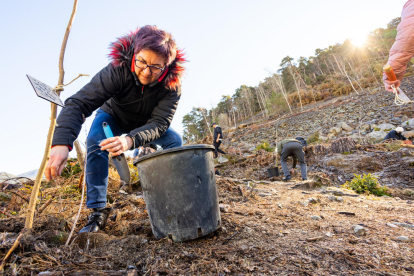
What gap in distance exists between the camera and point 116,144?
1.36 m

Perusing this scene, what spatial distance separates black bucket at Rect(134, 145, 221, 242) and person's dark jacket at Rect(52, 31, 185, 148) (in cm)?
28

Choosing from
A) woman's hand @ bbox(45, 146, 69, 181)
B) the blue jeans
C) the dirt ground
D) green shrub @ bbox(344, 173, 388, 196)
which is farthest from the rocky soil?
green shrub @ bbox(344, 173, 388, 196)

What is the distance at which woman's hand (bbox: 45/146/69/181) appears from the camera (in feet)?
4.15

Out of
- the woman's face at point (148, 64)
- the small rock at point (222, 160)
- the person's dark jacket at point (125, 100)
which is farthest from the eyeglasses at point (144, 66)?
the small rock at point (222, 160)

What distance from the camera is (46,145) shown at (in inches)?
50.5

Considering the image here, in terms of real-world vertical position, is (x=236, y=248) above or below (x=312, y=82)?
below

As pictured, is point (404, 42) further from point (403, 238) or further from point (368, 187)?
point (368, 187)

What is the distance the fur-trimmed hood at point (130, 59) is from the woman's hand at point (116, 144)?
0.69 metres

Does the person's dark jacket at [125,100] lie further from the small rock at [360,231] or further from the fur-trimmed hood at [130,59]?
the small rock at [360,231]

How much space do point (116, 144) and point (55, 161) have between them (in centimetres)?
35

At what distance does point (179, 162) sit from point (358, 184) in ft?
13.6

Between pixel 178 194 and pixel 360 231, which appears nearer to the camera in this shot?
pixel 178 194

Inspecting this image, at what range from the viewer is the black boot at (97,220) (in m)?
1.69

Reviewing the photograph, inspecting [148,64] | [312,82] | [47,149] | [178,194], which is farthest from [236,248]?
[312,82]
